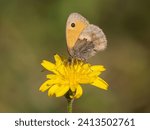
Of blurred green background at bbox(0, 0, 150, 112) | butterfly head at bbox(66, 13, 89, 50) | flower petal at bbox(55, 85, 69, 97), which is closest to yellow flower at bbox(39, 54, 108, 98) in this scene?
flower petal at bbox(55, 85, 69, 97)

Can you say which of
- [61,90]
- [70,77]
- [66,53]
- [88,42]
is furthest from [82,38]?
[66,53]

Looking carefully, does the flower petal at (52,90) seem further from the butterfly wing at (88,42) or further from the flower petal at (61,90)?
the butterfly wing at (88,42)

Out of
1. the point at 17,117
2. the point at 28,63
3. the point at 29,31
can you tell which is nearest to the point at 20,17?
the point at 29,31

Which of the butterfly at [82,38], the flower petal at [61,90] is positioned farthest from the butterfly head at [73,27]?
the flower petal at [61,90]

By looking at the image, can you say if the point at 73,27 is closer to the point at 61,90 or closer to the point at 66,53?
the point at 61,90

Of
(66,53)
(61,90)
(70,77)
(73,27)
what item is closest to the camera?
(61,90)
